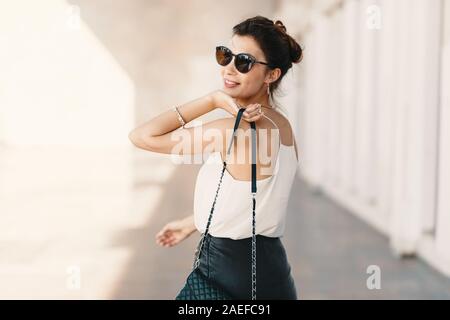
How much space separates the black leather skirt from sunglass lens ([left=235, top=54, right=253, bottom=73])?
1.26 ft

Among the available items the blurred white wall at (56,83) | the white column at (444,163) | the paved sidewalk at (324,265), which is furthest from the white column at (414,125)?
the blurred white wall at (56,83)

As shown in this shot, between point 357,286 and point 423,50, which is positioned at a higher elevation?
point 423,50

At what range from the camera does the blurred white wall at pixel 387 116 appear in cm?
489

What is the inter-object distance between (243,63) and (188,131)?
19cm

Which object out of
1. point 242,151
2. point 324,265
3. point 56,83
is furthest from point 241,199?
point 56,83

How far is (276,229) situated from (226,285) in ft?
0.57

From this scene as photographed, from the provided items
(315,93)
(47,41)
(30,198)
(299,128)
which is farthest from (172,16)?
(30,198)

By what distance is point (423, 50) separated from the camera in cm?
493

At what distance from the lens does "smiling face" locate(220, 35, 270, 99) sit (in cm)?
138

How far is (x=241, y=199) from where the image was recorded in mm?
1359

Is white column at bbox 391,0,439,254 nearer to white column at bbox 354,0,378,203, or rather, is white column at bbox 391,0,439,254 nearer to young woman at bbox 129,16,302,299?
white column at bbox 354,0,378,203

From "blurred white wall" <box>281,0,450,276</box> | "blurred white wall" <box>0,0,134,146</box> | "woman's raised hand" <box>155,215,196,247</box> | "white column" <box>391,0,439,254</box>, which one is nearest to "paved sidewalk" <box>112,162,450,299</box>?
"blurred white wall" <box>281,0,450,276</box>

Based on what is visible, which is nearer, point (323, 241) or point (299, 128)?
point (323, 241)

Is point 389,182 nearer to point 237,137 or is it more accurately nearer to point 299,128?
point 237,137
